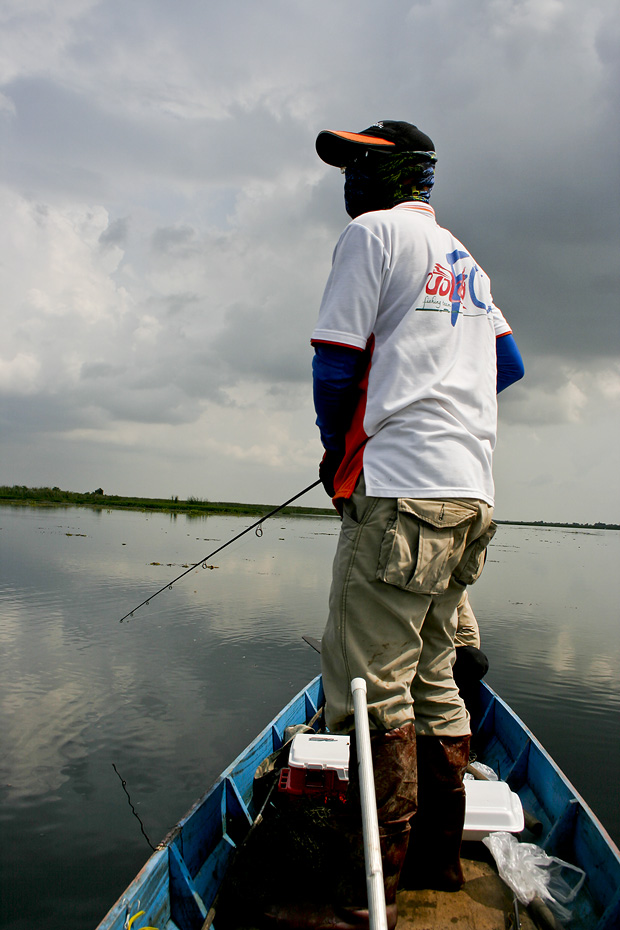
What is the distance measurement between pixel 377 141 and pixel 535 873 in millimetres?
3641

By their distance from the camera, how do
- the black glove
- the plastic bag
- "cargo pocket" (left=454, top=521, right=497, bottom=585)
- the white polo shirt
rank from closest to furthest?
the white polo shirt, "cargo pocket" (left=454, top=521, right=497, bottom=585), the black glove, the plastic bag

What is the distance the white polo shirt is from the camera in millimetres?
1997

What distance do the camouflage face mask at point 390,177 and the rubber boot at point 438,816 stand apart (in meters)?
2.35

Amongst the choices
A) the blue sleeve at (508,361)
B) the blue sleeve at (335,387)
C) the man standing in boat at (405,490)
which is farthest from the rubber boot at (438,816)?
the blue sleeve at (508,361)

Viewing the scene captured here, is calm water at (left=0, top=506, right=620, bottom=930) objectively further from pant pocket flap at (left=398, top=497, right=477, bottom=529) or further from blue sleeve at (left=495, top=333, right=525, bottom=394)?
blue sleeve at (left=495, top=333, right=525, bottom=394)

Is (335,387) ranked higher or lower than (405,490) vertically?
higher

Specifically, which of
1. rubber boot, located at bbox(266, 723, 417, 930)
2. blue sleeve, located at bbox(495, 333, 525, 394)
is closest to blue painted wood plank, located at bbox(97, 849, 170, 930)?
rubber boot, located at bbox(266, 723, 417, 930)

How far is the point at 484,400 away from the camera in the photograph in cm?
221

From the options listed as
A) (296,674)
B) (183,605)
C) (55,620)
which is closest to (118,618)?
(55,620)

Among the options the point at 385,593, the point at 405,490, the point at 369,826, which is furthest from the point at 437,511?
the point at 369,826

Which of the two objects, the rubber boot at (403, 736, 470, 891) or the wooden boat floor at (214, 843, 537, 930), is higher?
the rubber boot at (403, 736, 470, 891)

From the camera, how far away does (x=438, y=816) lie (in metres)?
2.30

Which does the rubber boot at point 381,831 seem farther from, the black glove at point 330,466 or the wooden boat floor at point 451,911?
the black glove at point 330,466

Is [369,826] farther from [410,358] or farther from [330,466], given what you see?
[410,358]
